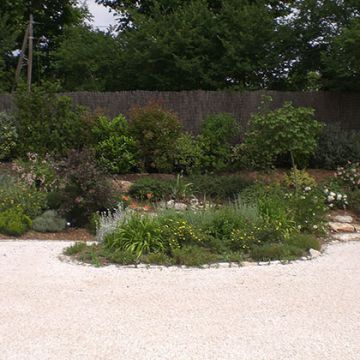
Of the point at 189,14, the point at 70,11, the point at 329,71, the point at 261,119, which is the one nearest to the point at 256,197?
the point at 261,119

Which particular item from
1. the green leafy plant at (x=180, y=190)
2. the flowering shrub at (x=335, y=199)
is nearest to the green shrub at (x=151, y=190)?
the green leafy plant at (x=180, y=190)

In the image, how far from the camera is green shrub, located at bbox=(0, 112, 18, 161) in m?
14.2

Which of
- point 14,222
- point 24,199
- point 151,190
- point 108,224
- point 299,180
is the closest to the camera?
point 108,224

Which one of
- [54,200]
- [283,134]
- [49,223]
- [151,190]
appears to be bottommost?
[49,223]

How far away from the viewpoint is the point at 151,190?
12.1 metres

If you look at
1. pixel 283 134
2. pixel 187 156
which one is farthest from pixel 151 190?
pixel 283 134

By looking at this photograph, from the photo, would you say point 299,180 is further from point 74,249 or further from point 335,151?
point 74,249

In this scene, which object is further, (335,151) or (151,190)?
(335,151)

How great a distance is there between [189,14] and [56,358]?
48.9ft

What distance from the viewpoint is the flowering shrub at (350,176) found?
42.5ft

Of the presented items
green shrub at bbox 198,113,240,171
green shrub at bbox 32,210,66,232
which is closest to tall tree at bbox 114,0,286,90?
green shrub at bbox 198,113,240,171

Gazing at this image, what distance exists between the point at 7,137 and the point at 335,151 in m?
7.70

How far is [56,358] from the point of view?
4.68 meters

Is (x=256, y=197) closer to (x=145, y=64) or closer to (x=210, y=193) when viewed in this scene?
(x=210, y=193)
